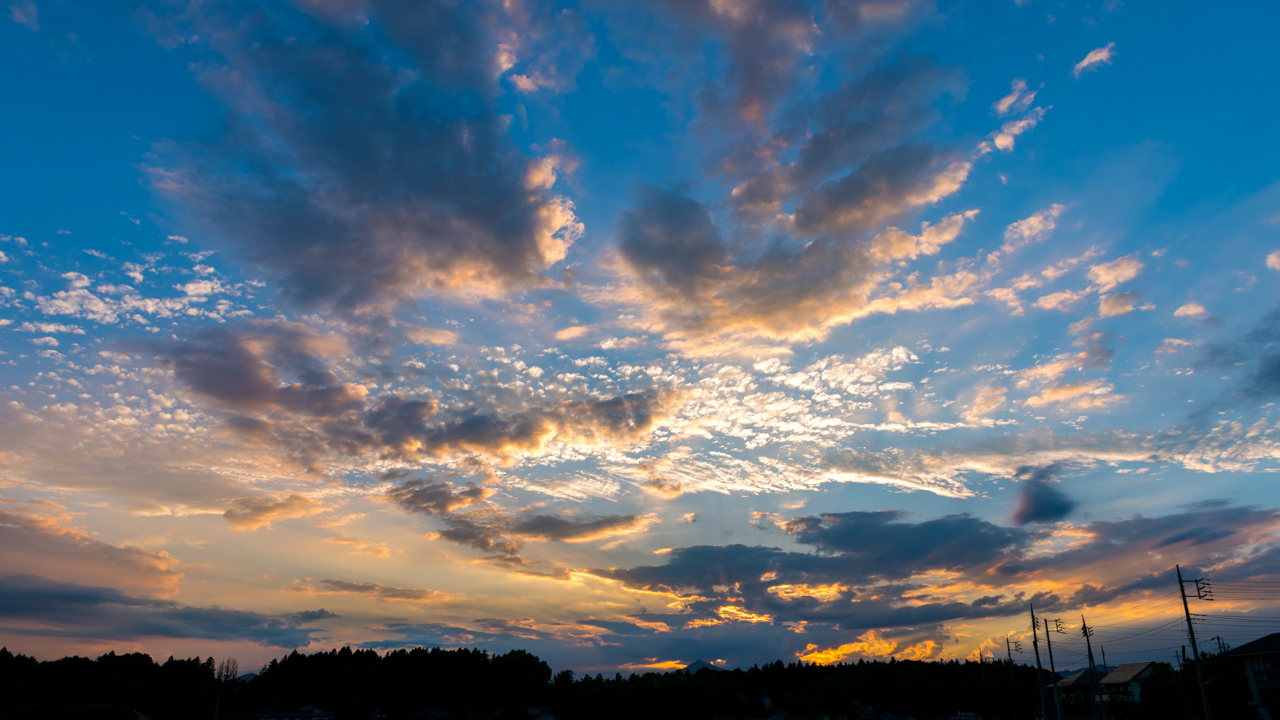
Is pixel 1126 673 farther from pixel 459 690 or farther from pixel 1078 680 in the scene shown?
pixel 459 690

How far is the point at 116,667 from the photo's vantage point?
110 m

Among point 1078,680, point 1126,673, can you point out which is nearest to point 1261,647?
point 1126,673

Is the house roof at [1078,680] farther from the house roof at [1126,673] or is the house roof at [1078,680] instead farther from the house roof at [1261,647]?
the house roof at [1261,647]

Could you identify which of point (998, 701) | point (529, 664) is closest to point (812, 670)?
point (998, 701)

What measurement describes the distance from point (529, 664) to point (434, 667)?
52.7 ft

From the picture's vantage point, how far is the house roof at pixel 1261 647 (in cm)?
8006

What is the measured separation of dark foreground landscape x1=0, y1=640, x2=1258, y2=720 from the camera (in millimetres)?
95375

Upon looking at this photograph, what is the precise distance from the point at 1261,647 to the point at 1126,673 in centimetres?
3642

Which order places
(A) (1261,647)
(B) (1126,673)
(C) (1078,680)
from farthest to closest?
(C) (1078,680), (B) (1126,673), (A) (1261,647)

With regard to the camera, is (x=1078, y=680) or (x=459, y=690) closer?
(x=459, y=690)

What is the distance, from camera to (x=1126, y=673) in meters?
114

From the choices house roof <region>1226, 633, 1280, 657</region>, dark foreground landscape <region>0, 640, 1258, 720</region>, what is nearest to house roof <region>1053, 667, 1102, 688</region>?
dark foreground landscape <region>0, 640, 1258, 720</region>

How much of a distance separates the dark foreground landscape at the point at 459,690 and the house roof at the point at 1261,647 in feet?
29.7

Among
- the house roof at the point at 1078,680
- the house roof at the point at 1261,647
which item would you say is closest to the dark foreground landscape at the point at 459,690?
the house roof at the point at 1078,680
